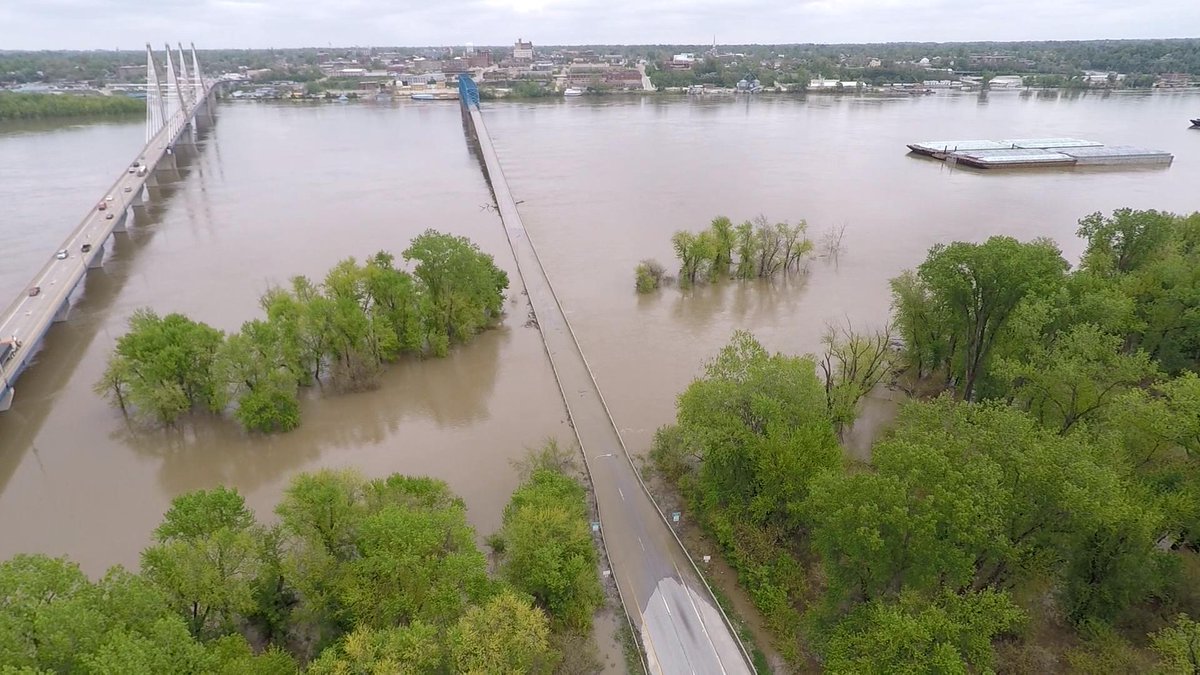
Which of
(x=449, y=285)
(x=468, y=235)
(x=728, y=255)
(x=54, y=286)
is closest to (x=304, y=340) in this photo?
(x=449, y=285)

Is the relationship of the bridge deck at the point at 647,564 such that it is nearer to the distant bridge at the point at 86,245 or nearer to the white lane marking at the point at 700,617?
the white lane marking at the point at 700,617

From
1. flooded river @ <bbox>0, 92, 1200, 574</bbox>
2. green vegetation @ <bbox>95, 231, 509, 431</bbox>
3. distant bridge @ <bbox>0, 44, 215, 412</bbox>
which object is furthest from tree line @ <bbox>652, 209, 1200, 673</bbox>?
distant bridge @ <bbox>0, 44, 215, 412</bbox>

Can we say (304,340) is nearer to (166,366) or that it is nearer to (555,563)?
(166,366)

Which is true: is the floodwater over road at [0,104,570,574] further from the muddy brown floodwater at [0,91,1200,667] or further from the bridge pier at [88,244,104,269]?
the bridge pier at [88,244,104,269]

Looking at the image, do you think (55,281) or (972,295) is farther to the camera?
(55,281)

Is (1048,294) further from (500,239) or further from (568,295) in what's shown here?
(500,239)

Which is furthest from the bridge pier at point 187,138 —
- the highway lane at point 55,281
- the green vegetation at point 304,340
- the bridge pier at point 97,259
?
the green vegetation at point 304,340

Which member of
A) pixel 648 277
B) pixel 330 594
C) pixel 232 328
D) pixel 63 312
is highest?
pixel 648 277

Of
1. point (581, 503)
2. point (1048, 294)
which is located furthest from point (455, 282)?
point (1048, 294)
